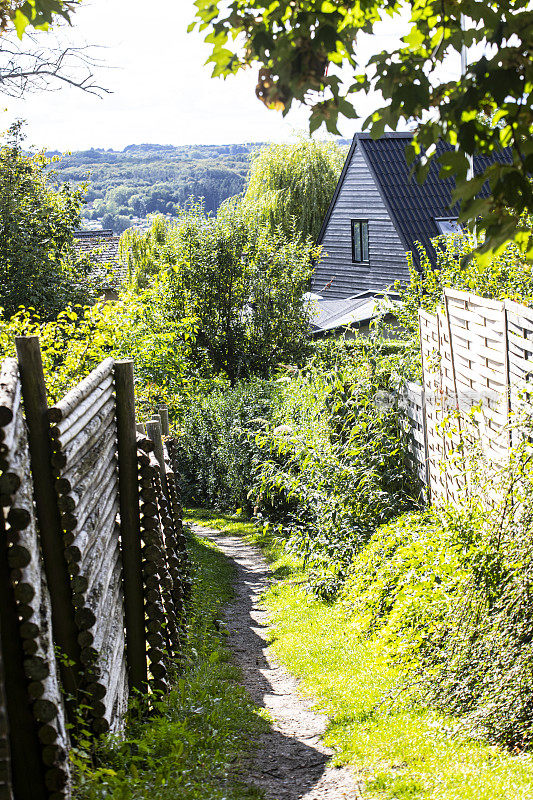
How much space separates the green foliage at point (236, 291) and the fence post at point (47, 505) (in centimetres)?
1523

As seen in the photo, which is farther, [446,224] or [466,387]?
[446,224]

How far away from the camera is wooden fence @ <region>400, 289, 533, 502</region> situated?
17.8 feet

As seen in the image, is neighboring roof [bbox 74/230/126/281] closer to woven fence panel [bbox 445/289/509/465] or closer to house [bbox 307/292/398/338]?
house [bbox 307/292/398/338]

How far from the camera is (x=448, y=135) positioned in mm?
3277

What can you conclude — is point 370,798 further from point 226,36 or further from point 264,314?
point 264,314

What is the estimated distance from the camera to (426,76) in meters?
3.28

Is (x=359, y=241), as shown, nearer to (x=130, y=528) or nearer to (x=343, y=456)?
(x=343, y=456)

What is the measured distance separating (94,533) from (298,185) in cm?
2827

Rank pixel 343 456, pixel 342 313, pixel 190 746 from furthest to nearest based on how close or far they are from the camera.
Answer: pixel 342 313, pixel 343 456, pixel 190 746

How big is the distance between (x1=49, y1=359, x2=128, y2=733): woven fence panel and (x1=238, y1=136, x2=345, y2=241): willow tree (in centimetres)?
2606

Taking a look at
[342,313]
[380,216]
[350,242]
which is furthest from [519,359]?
[350,242]

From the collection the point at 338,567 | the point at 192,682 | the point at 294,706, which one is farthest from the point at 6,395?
the point at 338,567

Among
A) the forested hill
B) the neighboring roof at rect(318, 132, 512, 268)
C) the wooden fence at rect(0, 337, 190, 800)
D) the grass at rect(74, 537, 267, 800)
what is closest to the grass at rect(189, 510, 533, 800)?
the grass at rect(74, 537, 267, 800)

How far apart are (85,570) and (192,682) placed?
86.4 inches
